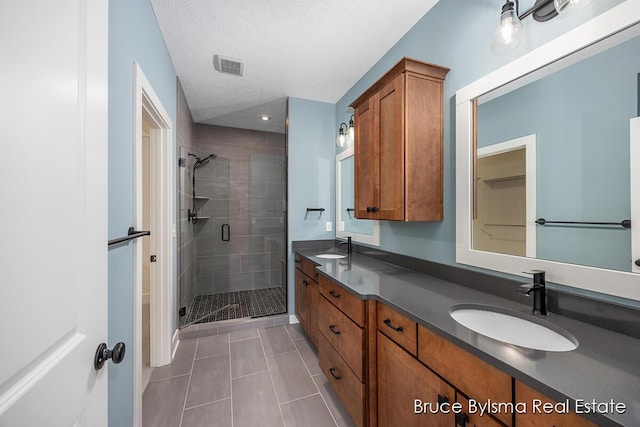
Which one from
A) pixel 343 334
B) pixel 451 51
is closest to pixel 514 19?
pixel 451 51

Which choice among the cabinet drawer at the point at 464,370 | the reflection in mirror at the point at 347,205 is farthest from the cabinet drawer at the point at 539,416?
the reflection in mirror at the point at 347,205

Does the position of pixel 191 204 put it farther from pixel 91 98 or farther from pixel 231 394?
pixel 91 98

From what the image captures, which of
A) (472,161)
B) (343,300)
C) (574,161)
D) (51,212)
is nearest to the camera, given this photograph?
(51,212)

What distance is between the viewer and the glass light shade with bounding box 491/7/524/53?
3.65 ft

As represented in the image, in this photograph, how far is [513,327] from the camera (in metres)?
1.08

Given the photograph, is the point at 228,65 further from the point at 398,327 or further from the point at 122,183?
the point at 398,327

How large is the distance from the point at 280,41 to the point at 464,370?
7.77 feet

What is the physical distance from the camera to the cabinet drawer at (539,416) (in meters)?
0.58

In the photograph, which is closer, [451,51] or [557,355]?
[557,355]

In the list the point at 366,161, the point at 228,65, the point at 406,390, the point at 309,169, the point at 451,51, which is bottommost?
the point at 406,390

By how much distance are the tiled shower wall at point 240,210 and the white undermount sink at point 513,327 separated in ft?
9.57

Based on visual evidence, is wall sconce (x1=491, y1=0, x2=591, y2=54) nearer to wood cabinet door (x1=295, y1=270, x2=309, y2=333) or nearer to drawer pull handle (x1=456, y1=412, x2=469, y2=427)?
drawer pull handle (x1=456, y1=412, x2=469, y2=427)

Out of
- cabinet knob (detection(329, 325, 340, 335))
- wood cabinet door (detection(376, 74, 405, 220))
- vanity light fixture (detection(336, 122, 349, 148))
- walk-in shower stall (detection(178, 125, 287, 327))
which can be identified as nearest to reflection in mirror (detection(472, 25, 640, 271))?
wood cabinet door (detection(376, 74, 405, 220))

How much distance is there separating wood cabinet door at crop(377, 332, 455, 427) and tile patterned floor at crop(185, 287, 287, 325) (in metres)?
1.99
